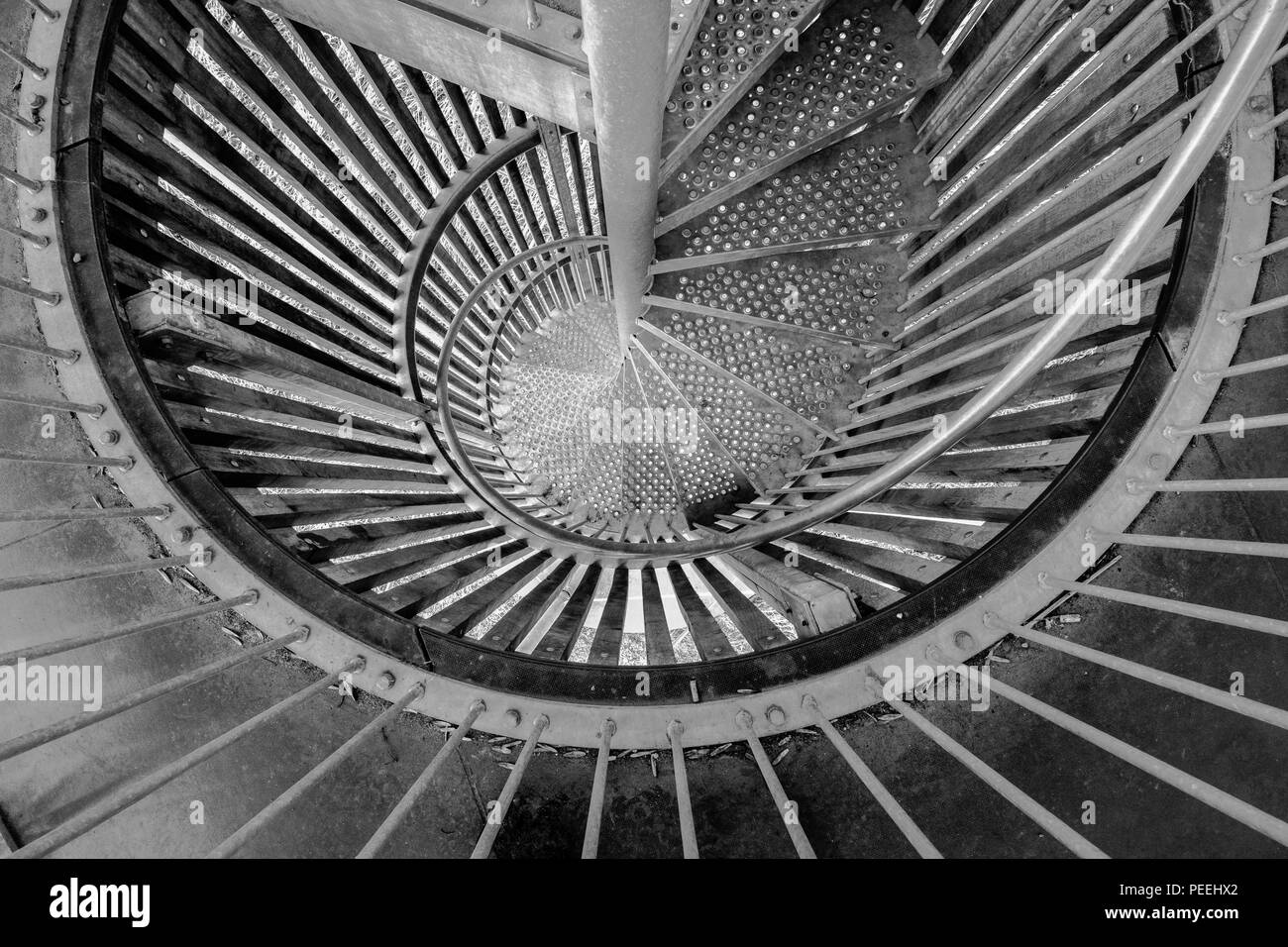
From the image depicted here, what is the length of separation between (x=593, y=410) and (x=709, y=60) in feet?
10.3

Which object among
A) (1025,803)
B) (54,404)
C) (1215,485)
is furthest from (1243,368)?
(54,404)

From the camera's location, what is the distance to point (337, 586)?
2271 millimetres

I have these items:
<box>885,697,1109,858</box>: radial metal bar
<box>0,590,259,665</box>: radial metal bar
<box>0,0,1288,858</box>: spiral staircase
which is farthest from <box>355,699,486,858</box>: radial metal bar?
<box>885,697,1109,858</box>: radial metal bar

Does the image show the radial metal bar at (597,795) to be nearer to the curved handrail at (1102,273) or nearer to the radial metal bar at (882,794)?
the radial metal bar at (882,794)

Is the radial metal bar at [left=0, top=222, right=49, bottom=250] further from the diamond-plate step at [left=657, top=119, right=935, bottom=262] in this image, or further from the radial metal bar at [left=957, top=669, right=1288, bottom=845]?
the radial metal bar at [left=957, top=669, right=1288, bottom=845]

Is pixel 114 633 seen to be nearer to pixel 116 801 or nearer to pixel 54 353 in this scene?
pixel 116 801

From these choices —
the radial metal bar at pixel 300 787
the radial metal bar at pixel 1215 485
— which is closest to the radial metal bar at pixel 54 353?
the radial metal bar at pixel 300 787

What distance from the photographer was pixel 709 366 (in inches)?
155

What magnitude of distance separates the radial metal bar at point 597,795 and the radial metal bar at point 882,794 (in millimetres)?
586

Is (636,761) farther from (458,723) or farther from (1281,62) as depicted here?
(1281,62)

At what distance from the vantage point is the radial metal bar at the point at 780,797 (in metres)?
1.42

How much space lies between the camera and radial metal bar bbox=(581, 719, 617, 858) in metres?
1.49

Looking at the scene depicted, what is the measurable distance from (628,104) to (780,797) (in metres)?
1.70
